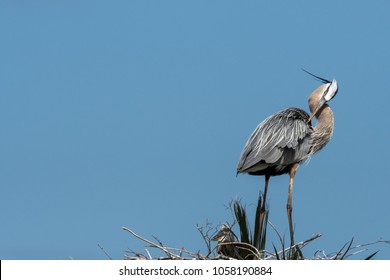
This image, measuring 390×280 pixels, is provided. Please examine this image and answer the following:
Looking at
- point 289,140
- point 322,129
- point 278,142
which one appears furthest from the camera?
point 322,129

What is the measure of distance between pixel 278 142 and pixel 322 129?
3.00ft

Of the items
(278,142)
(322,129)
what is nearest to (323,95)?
(322,129)

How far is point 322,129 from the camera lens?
11039 millimetres

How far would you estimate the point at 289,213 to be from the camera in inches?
412

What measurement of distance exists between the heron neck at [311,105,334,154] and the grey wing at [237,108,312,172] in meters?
0.17

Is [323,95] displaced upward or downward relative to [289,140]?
upward

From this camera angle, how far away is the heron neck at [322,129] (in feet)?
35.8

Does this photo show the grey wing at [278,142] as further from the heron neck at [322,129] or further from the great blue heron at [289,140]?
the heron neck at [322,129]

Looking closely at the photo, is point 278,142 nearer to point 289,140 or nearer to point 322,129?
point 289,140

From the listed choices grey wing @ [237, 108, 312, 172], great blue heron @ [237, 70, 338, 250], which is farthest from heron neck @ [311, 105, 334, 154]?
grey wing @ [237, 108, 312, 172]

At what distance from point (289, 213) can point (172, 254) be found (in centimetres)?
284

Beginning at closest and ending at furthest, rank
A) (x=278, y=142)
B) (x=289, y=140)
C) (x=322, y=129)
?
(x=278, y=142), (x=289, y=140), (x=322, y=129)
